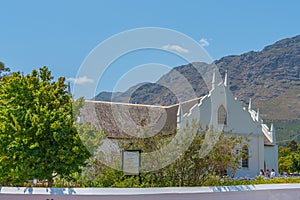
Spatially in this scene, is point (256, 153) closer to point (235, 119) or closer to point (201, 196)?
point (235, 119)

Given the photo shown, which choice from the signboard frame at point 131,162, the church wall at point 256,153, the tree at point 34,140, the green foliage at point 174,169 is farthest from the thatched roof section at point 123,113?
the signboard frame at point 131,162

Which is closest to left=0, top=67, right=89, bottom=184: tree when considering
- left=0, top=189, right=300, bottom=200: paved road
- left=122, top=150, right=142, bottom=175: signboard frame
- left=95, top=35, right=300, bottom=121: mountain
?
left=122, top=150, right=142, bottom=175: signboard frame

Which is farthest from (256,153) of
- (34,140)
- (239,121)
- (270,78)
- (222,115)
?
(270,78)

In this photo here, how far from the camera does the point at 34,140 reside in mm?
15711

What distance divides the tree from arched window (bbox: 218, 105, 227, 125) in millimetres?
19243

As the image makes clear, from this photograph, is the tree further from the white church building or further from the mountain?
the mountain

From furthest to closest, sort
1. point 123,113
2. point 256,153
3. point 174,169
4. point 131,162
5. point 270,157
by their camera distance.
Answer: point 270,157 → point 123,113 → point 256,153 → point 174,169 → point 131,162

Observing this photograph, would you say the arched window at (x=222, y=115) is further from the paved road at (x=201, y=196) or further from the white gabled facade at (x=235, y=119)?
the paved road at (x=201, y=196)

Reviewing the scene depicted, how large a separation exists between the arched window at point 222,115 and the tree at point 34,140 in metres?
19.2

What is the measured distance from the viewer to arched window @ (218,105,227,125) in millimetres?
33594

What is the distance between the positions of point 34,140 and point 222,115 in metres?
20.9

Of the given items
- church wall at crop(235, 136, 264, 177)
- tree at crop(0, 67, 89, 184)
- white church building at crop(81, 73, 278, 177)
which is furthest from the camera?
church wall at crop(235, 136, 264, 177)

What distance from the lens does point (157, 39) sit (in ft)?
58.2

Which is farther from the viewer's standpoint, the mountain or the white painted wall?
the mountain
